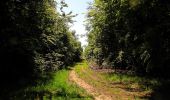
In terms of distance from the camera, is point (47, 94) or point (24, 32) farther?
point (24, 32)

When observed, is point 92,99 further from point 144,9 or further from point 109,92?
point 144,9

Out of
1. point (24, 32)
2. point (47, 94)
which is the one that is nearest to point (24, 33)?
point (24, 32)

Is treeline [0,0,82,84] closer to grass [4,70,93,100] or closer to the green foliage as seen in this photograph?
the green foliage

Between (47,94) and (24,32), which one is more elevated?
(24,32)

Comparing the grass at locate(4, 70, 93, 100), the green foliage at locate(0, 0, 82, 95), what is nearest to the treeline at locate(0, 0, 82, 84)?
the green foliage at locate(0, 0, 82, 95)

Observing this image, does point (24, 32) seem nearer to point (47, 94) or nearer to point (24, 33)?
point (24, 33)

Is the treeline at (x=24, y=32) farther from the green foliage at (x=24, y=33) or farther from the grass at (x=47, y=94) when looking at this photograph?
the grass at (x=47, y=94)

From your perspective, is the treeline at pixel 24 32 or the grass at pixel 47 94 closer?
the grass at pixel 47 94

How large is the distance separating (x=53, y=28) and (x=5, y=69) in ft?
17.5

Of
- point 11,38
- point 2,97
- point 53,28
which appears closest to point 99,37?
point 53,28

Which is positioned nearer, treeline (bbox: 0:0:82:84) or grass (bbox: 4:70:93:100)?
grass (bbox: 4:70:93:100)

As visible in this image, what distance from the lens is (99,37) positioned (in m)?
36.9

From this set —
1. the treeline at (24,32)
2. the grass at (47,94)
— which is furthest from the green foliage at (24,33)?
the grass at (47,94)

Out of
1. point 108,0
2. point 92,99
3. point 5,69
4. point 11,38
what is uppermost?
point 108,0
